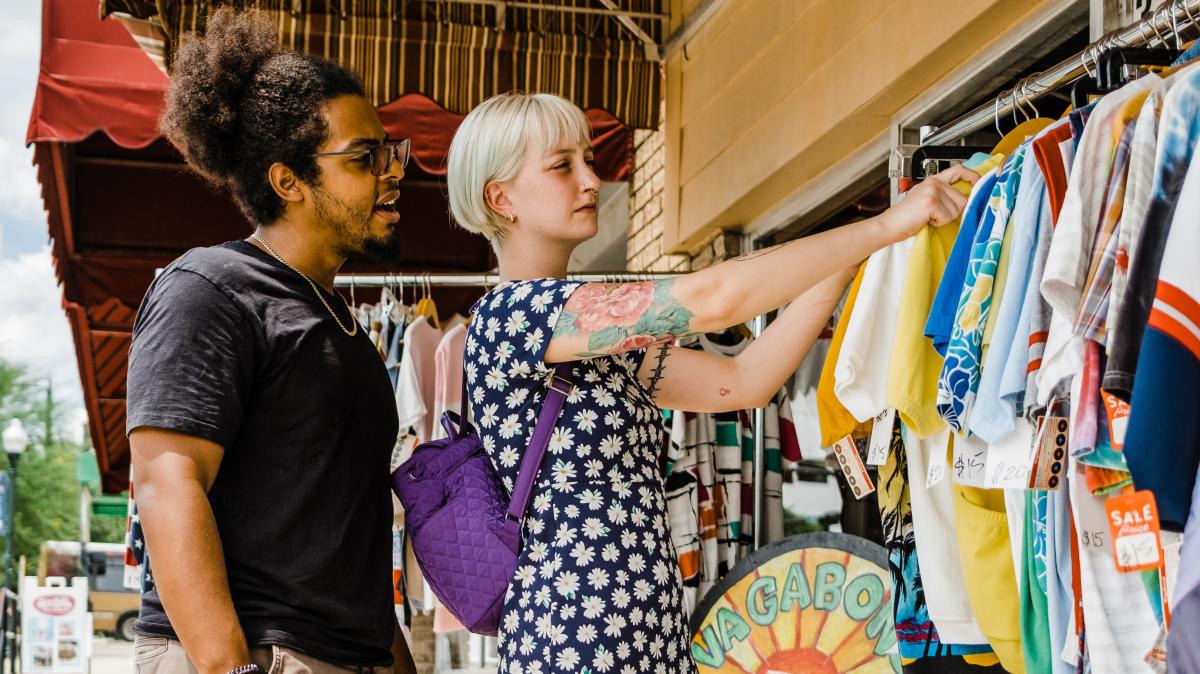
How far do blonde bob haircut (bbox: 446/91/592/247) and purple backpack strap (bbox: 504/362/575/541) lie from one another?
44 centimetres

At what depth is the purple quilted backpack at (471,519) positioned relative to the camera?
236 centimetres

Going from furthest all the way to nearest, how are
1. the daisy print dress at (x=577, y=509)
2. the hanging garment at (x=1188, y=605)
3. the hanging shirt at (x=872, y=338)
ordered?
the hanging shirt at (x=872, y=338) → the daisy print dress at (x=577, y=509) → the hanging garment at (x=1188, y=605)

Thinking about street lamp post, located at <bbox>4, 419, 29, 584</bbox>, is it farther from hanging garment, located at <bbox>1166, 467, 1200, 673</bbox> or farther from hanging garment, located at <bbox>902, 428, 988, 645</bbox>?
hanging garment, located at <bbox>1166, 467, 1200, 673</bbox>

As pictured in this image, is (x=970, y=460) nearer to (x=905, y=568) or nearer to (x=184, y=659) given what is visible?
(x=905, y=568)

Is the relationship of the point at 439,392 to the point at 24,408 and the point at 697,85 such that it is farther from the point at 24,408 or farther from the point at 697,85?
the point at 24,408

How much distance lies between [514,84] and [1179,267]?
4308 mm

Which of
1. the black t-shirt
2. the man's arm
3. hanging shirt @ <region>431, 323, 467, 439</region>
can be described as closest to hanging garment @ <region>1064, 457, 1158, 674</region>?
the black t-shirt

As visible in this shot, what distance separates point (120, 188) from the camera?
25.3 feet

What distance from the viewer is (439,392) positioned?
536 centimetres

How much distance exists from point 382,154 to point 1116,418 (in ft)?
4.59

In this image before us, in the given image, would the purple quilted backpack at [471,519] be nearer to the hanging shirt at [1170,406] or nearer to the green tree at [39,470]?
the hanging shirt at [1170,406]

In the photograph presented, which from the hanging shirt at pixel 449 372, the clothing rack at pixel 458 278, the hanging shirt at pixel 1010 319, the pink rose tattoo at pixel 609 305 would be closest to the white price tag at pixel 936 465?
the hanging shirt at pixel 1010 319

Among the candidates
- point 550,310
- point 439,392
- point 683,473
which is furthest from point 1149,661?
point 439,392

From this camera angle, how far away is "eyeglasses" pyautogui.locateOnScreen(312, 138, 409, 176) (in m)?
2.48
